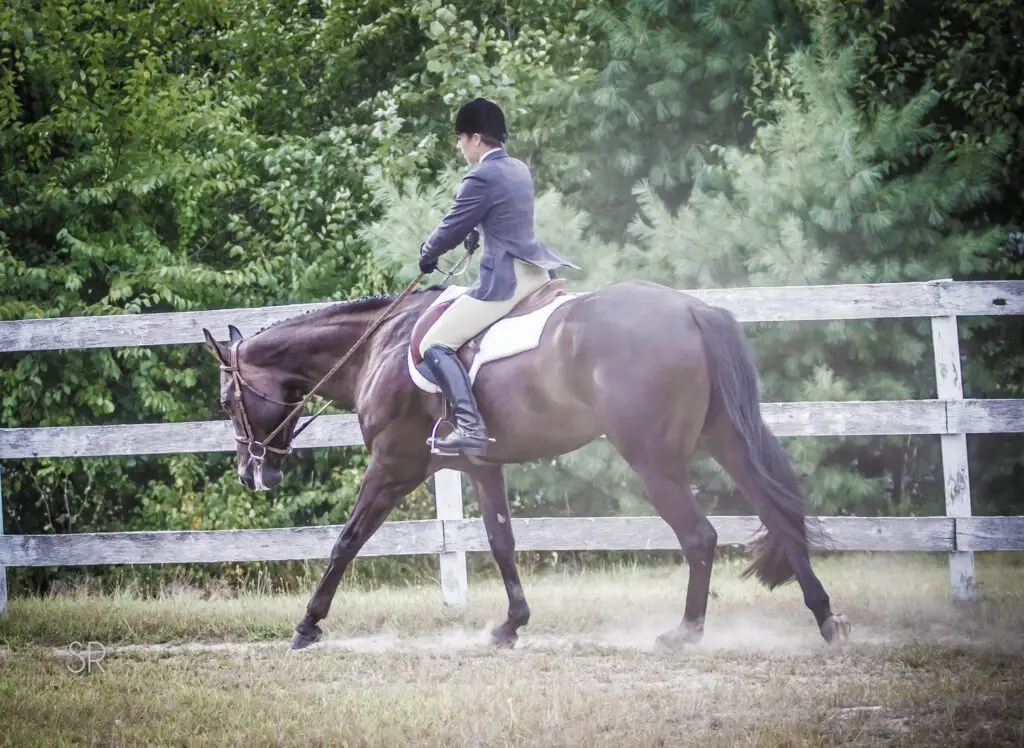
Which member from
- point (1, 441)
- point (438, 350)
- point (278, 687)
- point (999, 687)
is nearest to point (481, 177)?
point (438, 350)

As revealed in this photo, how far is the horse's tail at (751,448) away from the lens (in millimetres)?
5656

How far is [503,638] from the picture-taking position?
6.40 m

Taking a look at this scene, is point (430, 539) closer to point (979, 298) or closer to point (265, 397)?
point (265, 397)

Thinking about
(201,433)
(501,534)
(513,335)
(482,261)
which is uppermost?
(482,261)

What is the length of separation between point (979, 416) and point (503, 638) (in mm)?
3137

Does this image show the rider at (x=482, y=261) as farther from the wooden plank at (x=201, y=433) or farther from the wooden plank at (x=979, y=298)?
the wooden plank at (x=979, y=298)

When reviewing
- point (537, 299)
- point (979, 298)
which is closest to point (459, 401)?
point (537, 299)

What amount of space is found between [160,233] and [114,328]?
4635 mm

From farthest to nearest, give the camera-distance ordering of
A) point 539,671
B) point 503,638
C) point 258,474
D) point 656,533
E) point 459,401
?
point 656,533
point 258,474
point 503,638
point 459,401
point 539,671

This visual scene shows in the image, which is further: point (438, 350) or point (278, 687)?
point (438, 350)

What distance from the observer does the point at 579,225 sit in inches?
351

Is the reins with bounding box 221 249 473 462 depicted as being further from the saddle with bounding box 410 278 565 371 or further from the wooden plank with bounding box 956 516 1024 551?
the wooden plank with bounding box 956 516 1024 551

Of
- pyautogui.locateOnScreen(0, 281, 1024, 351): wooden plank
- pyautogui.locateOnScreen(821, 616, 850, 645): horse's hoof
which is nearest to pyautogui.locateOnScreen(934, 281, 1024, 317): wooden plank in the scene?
pyautogui.locateOnScreen(0, 281, 1024, 351): wooden plank

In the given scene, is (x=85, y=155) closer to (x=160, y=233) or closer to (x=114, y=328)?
(x=160, y=233)
